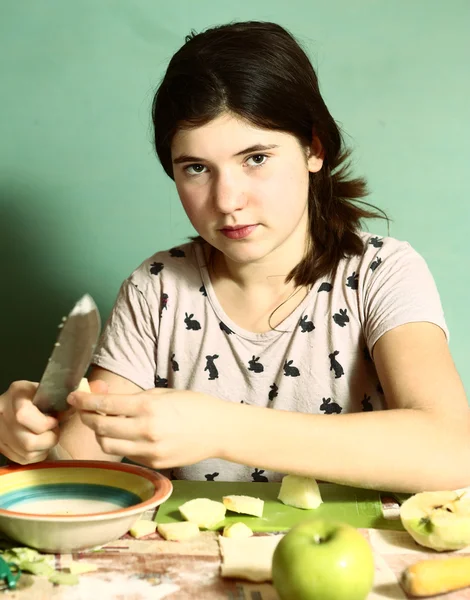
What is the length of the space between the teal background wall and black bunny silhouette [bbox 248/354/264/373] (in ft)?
2.15

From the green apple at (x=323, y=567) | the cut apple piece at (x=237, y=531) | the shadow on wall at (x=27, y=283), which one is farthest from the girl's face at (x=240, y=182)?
the shadow on wall at (x=27, y=283)

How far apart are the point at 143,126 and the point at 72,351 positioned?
126cm

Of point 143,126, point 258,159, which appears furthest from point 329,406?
point 143,126

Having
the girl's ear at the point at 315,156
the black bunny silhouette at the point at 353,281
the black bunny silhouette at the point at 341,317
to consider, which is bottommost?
the black bunny silhouette at the point at 341,317

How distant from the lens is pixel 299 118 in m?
1.43

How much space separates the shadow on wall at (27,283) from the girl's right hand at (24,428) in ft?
3.23

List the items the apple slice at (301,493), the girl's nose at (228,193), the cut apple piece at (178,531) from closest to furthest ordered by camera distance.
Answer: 1. the cut apple piece at (178,531)
2. the apple slice at (301,493)
3. the girl's nose at (228,193)

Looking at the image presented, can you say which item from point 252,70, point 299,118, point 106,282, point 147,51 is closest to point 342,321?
point 299,118

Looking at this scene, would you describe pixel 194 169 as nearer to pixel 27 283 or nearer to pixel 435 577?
pixel 435 577

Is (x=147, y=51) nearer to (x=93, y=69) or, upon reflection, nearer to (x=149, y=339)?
(x=93, y=69)

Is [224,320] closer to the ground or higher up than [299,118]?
closer to the ground

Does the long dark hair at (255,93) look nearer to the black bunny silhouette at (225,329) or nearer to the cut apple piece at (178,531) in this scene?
the black bunny silhouette at (225,329)

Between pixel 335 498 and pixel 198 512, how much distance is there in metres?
0.23

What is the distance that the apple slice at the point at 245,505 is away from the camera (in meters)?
1.09
